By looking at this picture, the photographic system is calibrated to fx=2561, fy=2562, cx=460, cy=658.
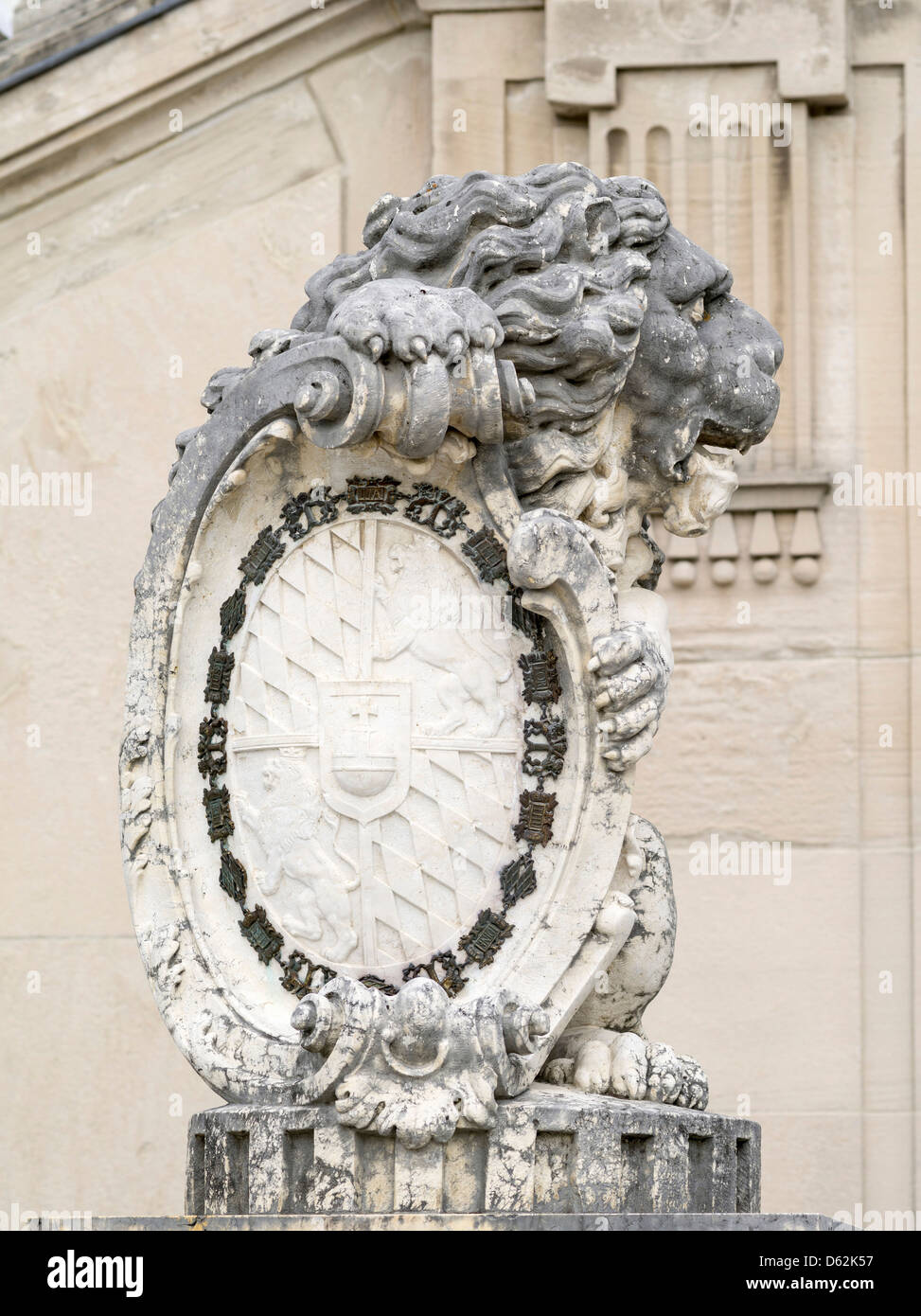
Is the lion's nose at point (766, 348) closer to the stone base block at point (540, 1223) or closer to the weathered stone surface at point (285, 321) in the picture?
the stone base block at point (540, 1223)

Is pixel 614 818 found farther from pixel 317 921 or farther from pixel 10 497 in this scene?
pixel 10 497

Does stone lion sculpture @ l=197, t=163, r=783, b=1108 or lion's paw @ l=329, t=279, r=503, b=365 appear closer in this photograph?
lion's paw @ l=329, t=279, r=503, b=365

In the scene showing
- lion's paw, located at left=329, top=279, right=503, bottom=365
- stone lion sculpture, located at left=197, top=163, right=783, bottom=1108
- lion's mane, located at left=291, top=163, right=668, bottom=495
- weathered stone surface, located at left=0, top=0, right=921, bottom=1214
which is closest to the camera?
lion's paw, located at left=329, top=279, right=503, bottom=365

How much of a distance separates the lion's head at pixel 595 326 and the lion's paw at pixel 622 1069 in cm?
110

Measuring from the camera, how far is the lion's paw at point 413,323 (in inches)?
203

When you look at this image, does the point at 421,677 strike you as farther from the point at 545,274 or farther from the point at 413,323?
the point at 545,274

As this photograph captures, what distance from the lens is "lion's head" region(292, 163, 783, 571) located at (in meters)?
5.40

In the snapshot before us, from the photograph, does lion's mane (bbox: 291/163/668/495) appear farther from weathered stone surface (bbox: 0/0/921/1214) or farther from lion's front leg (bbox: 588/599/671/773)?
weathered stone surface (bbox: 0/0/921/1214)

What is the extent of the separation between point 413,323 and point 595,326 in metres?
0.43

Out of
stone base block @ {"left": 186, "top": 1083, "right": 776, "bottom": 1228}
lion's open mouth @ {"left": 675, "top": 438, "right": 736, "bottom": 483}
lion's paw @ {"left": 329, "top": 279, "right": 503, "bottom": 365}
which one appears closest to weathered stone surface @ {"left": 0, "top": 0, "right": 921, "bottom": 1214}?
lion's open mouth @ {"left": 675, "top": 438, "right": 736, "bottom": 483}

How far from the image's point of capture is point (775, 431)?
8.70 meters

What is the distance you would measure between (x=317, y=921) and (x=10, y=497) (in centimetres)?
418

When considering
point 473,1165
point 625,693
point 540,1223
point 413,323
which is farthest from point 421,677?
point 540,1223
